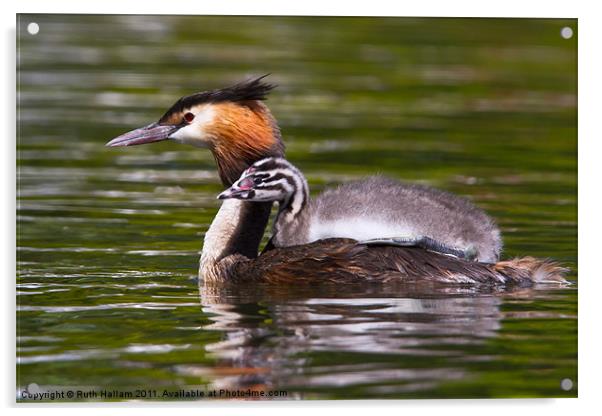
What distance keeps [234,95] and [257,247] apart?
0.92 metres

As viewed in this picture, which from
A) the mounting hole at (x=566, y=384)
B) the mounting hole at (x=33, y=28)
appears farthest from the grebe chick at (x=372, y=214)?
the mounting hole at (x=33, y=28)

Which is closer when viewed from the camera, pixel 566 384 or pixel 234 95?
pixel 566 384

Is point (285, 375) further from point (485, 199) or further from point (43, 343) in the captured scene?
point (485, 199)

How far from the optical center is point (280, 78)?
13203 mm

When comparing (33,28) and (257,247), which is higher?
(33,28)

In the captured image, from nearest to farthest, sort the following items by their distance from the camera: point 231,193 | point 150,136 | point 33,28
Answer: point 33,28 < point 231,193 < point 150,136

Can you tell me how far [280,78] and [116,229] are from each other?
5.08 ft

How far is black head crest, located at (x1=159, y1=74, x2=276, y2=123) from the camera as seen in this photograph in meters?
11.6

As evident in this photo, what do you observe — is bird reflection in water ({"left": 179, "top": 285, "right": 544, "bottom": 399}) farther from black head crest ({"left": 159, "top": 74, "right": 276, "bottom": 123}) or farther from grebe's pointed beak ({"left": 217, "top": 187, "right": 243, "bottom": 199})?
black head crest ({"left": 159, "top": 74, "right": 276, "bottom": 123})

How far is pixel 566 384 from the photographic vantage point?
34.2ft

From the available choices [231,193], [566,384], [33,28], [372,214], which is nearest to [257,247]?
[231,193]

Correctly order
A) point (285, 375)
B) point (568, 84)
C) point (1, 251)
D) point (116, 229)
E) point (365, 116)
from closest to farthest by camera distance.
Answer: point (285, 375) < point (1, 251) < point (568, 84) < point (116, 229) < point (365, 116)

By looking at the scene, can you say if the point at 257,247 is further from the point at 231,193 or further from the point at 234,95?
the point at 234,95

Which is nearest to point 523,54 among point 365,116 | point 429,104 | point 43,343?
point 429,104
